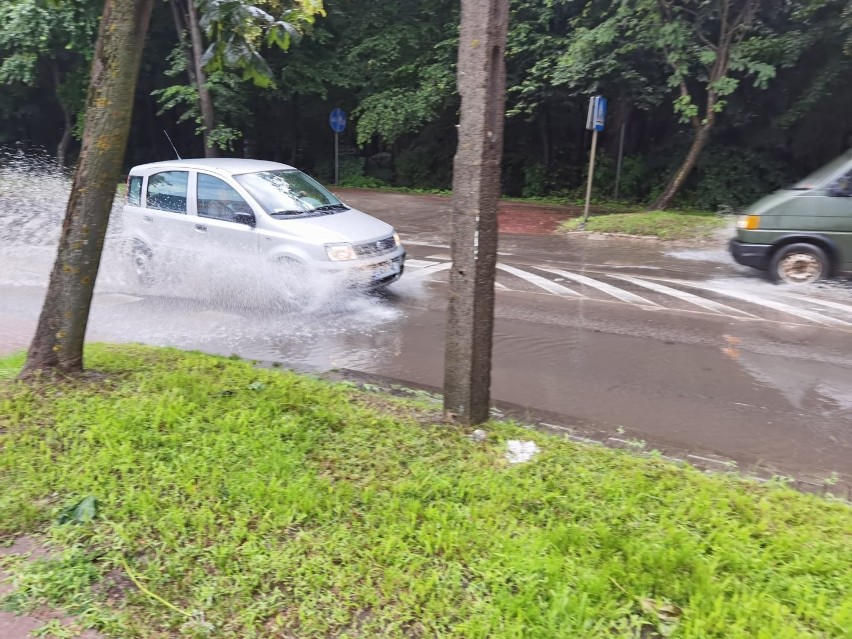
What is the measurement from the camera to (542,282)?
10.9 metres

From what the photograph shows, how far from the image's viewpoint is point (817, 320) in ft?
27.4

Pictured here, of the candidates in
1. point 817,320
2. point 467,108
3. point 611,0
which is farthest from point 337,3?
point 467,108

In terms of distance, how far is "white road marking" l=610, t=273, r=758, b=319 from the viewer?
8.90m

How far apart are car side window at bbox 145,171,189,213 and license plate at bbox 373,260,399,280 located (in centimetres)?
293

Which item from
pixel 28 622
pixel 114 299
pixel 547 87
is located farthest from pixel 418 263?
pixel 547 87

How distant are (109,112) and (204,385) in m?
2.09

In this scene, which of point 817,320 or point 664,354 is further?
point 817,320

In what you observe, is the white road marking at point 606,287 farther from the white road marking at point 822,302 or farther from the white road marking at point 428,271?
the white road marking at point 822,302

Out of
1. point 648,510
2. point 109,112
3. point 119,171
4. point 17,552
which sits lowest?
point 17,552

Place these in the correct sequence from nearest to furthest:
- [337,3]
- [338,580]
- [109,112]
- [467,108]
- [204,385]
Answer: [338,580]
[467,108]
[109,112]
[204,385]
[337,3]

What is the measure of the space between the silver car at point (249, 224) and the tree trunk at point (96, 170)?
3637 millimetres

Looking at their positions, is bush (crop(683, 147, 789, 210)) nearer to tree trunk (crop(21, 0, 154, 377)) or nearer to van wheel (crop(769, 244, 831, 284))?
van wheel (crop(769, 244, 831, 284))

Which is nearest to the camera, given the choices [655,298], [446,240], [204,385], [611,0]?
[204,385]

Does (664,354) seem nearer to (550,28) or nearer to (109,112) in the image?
(109,112)
